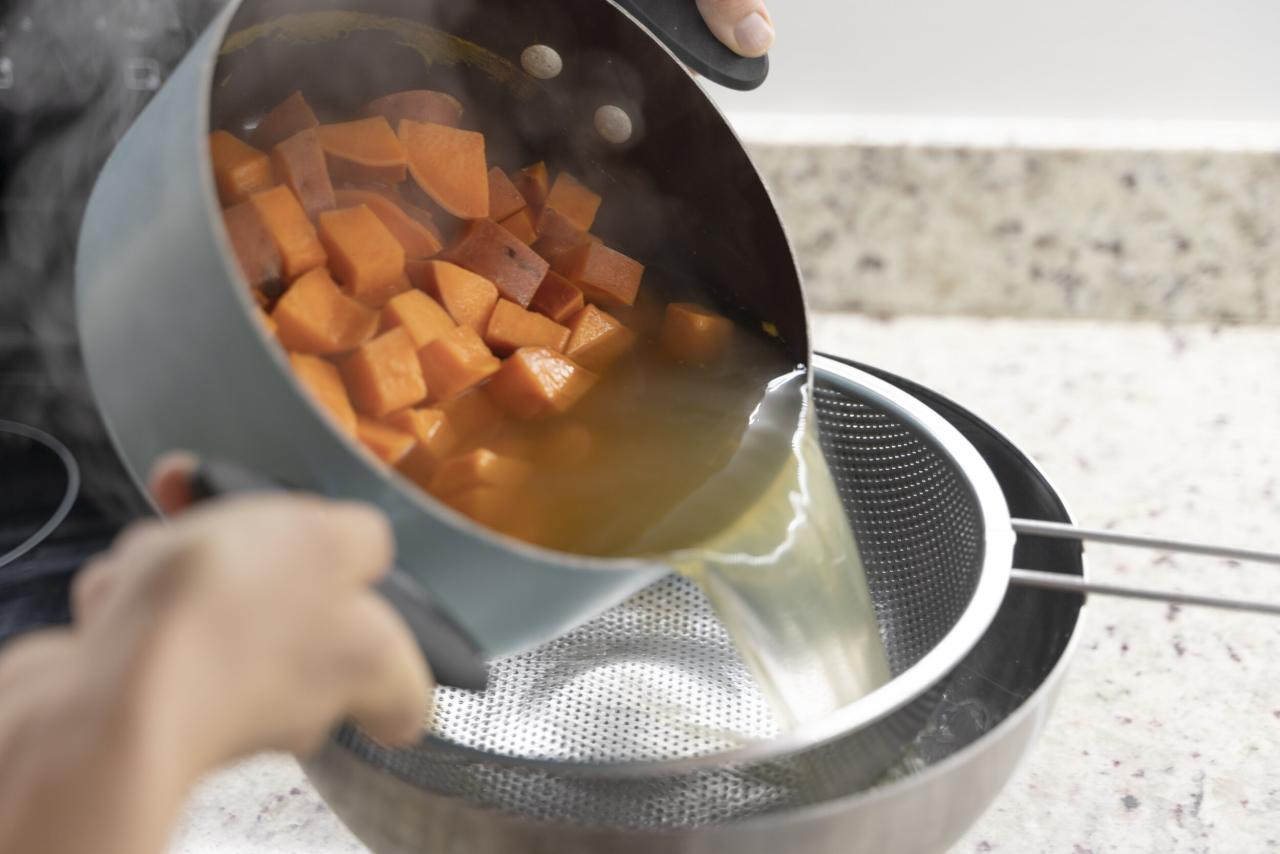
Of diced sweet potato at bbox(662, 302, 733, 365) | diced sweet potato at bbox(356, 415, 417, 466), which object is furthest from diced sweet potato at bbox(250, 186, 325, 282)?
diced sweet potato at bbox(662, 302, 733, 365)

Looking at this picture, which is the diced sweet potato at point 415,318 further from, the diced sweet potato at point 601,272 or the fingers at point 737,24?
the fingers at point 737,24

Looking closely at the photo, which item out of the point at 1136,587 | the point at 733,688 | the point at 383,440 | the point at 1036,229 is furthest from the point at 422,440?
the point at 1036,229

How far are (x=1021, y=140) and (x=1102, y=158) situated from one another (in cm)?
9

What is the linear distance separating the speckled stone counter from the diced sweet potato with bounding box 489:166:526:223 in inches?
21.7

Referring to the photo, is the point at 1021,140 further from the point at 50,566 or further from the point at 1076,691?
the point at 50,566

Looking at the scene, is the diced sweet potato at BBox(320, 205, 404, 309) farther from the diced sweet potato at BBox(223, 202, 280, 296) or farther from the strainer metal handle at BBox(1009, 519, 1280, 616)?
the strainer metal handle at BBox(1009, 519, 1280, 616)

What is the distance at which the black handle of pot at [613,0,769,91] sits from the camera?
31.6 inches

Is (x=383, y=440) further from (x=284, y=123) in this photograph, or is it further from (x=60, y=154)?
(x=60, y=154)

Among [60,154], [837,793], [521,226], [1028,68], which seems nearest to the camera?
[837,793]

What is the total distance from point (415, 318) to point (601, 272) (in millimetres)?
178

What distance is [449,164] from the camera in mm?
790

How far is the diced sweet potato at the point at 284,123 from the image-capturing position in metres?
0.75

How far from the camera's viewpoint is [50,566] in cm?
92

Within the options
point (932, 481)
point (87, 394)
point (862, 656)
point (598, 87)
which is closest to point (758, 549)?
point (862, 656)
